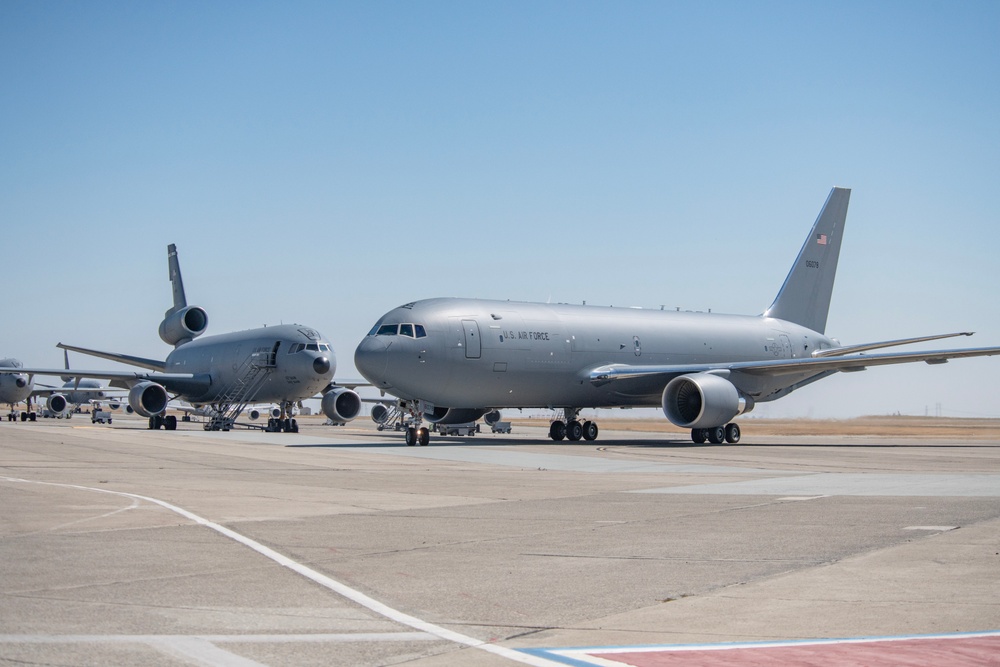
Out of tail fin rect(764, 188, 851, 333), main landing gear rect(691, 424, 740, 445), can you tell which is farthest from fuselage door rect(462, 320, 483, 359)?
tail fin rect(764, 188, 851, 333)

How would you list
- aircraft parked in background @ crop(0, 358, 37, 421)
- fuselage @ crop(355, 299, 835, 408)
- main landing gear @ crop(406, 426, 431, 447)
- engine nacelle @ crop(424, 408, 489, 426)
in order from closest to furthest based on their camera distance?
main landing gear @ crop(406, 426, 431, 447) < fuselage @ crop(355, 299, 835, 408) < engine nacelle @ crop(424, 408, 489, 426) < aircraft parked in background @ crop(0, 358, 37, 421)

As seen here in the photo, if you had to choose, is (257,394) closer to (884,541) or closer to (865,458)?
(865,458)

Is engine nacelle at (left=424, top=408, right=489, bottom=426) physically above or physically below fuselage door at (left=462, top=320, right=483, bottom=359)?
below

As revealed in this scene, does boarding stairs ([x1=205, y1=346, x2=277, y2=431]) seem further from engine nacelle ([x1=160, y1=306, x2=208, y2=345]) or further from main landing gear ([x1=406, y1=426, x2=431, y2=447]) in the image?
main landing gear ([x1=406, y1=426, x2=431, y2=447])

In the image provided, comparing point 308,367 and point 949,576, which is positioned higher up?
point 308,367

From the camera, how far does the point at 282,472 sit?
17953mm

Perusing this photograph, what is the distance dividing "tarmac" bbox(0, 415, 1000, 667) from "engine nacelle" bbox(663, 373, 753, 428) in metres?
16.1

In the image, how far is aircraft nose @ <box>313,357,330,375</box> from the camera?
4228 cm

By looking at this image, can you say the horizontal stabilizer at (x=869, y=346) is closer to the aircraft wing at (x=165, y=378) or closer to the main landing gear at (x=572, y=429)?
the main landing gear at (x=572, y=429)

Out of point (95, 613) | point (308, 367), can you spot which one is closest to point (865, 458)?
point (95, 613)

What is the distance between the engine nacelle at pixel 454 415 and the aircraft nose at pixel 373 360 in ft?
13.0

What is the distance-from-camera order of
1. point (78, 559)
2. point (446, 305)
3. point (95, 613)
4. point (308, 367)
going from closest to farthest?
point (95, 613) → point (78, 559) → point (446, 305) → point (308, 367)

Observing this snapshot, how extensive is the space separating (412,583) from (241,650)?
82.3 inches

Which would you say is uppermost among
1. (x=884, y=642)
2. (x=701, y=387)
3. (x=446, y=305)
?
(x=446, y=305)
